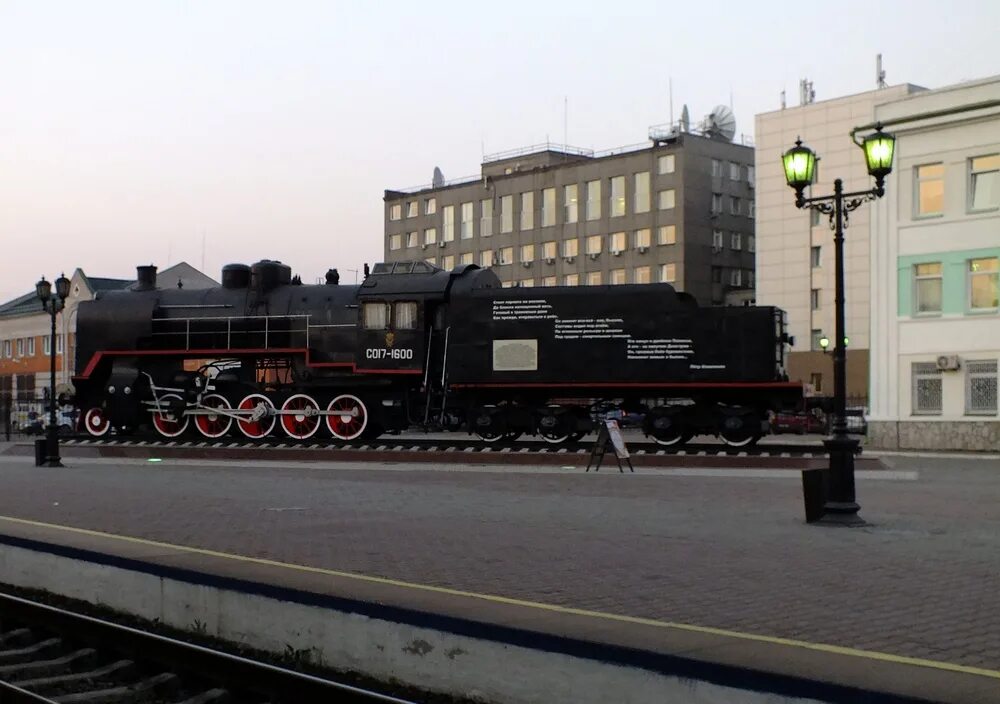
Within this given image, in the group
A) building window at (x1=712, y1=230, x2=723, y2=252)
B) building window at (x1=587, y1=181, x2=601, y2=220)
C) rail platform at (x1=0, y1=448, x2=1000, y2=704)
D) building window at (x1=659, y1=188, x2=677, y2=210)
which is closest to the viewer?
rail platform at (x1=0, y1=448, x2=1000, y2=704)

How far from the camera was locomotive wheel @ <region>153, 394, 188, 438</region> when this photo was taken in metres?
30.3

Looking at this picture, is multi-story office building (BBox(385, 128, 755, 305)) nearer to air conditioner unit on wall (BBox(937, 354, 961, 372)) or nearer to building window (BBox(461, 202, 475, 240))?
building window (BBox(461, 202, 475, 240))

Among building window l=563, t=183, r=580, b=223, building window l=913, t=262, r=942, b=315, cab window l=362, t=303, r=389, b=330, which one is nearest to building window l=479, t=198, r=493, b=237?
building window l=563, t=183, r=580, b=223

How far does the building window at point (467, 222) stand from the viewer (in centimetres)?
8388

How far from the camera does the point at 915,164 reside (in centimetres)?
3609

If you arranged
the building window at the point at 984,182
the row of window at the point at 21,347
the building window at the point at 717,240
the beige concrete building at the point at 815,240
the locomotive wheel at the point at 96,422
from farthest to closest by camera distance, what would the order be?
1. the row of window at the point at 21,347
2. the building window at the point at 717,240
3. the beige concrete building at the point at 815,240
4. the building window at the point at 984,182
5. the locomotive wheel at the point at 96,422

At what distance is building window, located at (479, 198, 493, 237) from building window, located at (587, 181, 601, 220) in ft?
28.2

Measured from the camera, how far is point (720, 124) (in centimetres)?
7838

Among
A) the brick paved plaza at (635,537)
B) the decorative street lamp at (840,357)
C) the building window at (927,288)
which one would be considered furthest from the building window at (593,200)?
the decorative street lamp at (840,357)

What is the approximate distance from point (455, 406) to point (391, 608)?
2054 centimetres

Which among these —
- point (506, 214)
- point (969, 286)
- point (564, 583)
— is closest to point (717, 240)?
point (506, 214)

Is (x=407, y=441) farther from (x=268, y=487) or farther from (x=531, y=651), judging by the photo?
(x=531, y=651)

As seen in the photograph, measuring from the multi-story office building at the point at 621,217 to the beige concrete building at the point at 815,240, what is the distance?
17.6 feet

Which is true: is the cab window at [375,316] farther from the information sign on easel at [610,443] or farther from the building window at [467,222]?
the building window at [467,222]
